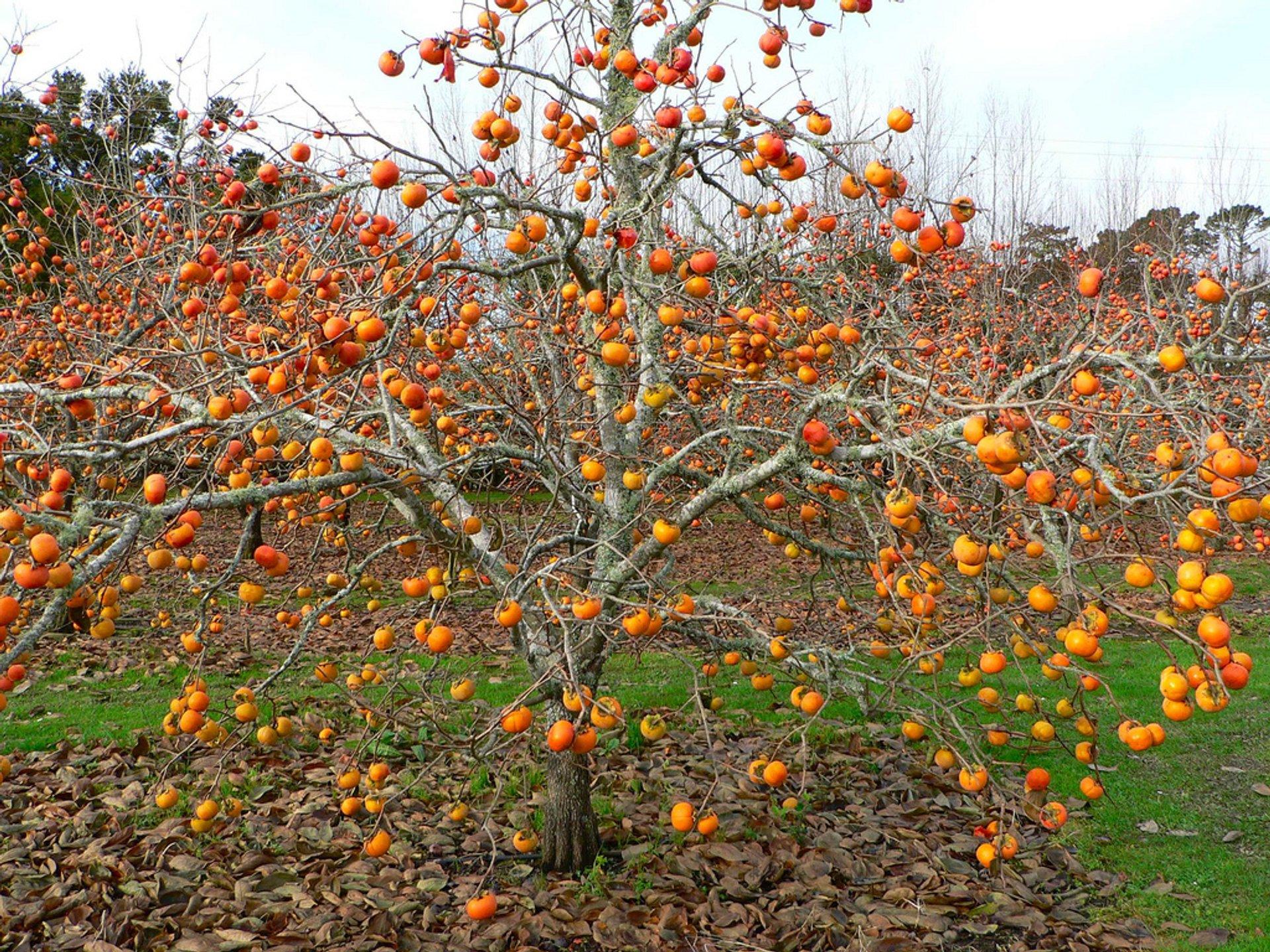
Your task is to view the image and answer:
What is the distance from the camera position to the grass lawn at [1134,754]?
391 centimetres

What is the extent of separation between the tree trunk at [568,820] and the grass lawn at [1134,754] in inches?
27.0

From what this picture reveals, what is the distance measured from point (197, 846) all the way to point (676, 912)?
8.27ft

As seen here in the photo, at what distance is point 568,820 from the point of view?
390 cm

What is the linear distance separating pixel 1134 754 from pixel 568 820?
4188 mm

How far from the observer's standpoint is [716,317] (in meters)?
3.71

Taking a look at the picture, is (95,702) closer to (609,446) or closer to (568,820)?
(568,820)

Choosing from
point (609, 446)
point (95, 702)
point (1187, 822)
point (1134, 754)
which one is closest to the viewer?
point (609, 446)

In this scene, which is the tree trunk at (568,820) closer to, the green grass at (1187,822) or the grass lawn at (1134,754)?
the grass lawn at (1134,754)

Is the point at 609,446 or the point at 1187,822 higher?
the point at 609,446

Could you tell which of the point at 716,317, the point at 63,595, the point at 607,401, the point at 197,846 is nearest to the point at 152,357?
the point at 63,595

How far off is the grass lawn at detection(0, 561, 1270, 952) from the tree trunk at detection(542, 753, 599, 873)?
2.25 feet

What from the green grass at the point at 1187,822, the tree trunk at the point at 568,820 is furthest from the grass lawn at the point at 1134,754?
the tree trunk at the point at 568,820

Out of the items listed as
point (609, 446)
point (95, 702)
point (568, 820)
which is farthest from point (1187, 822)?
point (95, 702)

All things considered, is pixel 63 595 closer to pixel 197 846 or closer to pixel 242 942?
pixel 242 942
